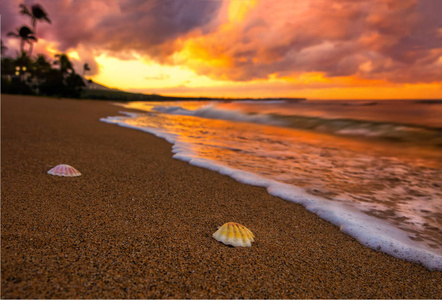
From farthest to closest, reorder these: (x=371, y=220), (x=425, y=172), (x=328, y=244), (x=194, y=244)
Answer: (x=425, y=172) < (x=371, y=220) < (x=328, y=244) < (x=194, y=244)

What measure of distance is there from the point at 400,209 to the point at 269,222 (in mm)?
1514

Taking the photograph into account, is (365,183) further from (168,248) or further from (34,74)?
(34,74)

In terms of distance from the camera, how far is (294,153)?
5234 mm

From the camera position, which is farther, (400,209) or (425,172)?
(425,172)

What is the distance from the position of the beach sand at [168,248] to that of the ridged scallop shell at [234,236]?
0.04m

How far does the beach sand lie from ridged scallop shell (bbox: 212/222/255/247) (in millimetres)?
44

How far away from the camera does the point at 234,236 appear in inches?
67.6

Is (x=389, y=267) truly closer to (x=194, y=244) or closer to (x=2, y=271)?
(x=194, y=244)

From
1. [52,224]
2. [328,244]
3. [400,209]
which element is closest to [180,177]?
[52,224]

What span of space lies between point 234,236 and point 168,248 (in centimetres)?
44

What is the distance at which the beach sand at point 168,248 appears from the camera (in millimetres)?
1234

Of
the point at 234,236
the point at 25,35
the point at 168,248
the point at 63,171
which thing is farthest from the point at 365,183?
the point at 25,35

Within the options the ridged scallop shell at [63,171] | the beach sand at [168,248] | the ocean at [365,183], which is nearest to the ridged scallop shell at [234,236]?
the beach sand at [168,248]

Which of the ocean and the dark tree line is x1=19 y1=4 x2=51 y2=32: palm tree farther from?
the ocean
